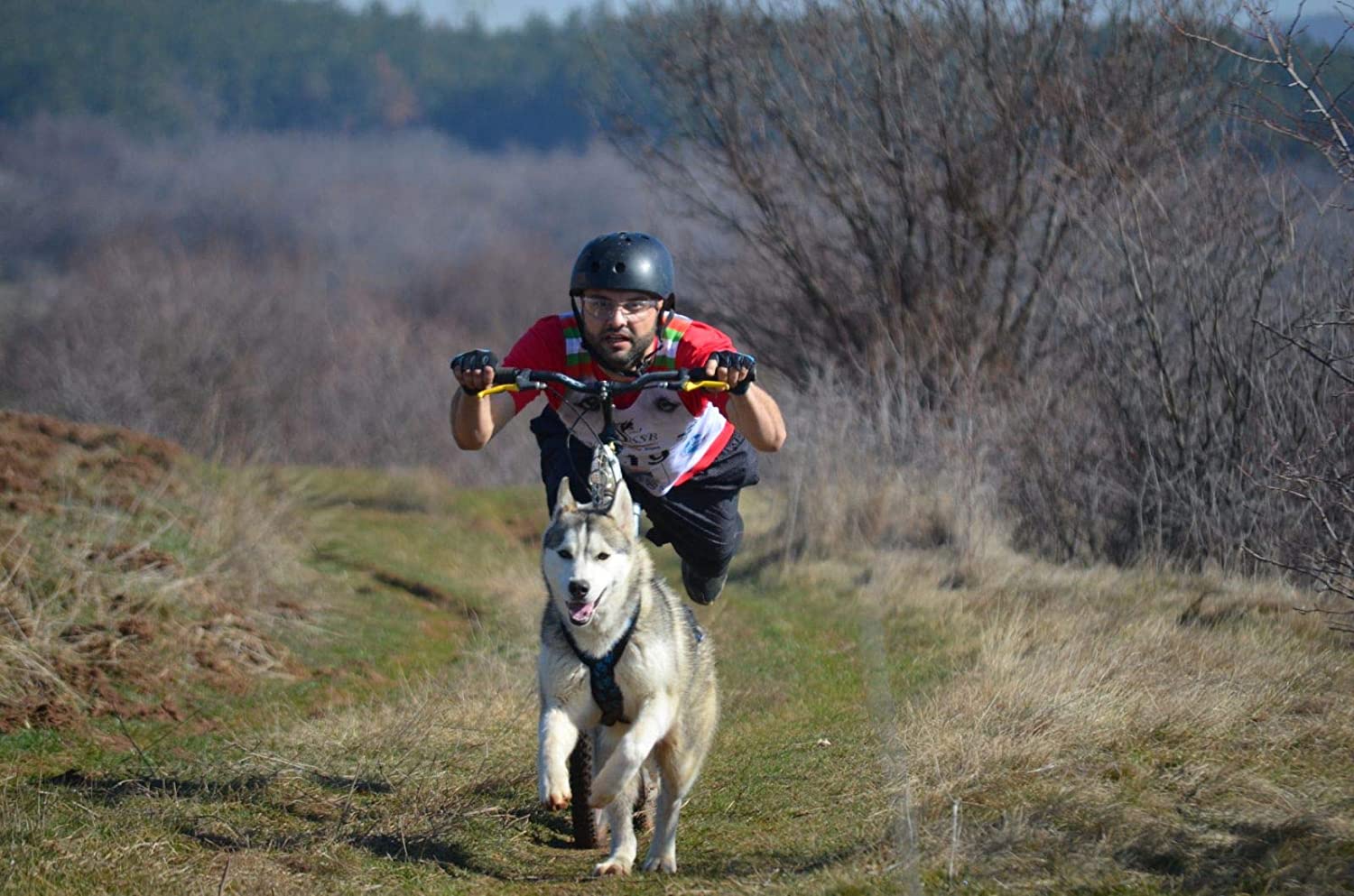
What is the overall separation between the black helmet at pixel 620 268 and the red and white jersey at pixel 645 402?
8.5 inches

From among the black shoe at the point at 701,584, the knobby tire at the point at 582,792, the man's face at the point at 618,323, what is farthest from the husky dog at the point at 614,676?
the black shoe at the point at 701,584

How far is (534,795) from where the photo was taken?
7289 millimetres

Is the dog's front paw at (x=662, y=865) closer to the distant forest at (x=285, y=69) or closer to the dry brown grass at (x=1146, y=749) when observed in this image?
the dry brown grass at (x=1146, y=749)

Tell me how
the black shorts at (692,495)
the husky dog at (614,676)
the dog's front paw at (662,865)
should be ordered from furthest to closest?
the black shorts at (692,495) < the dog's front paw at (662,865) < the husky dog at (614,676)

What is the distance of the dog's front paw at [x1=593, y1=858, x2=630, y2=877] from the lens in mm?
6012

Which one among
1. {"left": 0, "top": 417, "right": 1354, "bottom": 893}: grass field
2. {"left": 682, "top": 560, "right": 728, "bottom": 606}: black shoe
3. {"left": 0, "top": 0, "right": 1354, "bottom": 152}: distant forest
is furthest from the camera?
{"left": 0, "top": 0, "right": 1354, "bottom": 152}: distant forest

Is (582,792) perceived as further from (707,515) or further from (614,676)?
(707,515)

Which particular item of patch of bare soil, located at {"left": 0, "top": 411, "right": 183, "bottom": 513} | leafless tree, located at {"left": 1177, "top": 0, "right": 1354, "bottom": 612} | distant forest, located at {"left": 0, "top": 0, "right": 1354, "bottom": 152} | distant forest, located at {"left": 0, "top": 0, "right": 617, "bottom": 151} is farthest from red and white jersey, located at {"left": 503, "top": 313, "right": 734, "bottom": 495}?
distant forest, located at {"left": 0, "top": 0, "right": 1354, "bottom": 152}

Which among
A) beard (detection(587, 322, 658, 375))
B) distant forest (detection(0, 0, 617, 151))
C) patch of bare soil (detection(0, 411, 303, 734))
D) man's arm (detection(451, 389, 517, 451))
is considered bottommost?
patch of bare soil (detection(0, 411, 303, 734))

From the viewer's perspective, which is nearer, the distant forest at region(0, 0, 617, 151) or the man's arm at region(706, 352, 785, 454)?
the man's arm at region(706, 352, 785, 454)

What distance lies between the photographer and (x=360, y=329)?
47.6 meters

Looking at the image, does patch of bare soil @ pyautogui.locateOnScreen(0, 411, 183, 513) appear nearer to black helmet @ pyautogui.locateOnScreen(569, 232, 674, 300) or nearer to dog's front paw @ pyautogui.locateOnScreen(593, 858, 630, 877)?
black helmet @ pyautogui.locateOnScreen(569, 232, 674, 300)

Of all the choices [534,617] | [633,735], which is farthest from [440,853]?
[534,617]

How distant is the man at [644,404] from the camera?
20.5ft
